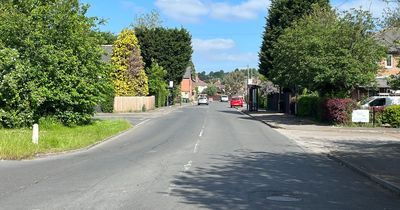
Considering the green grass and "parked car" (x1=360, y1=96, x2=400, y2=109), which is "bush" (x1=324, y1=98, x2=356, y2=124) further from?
the green grass

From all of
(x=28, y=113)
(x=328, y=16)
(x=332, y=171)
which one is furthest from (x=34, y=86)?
(x=328, y=16)

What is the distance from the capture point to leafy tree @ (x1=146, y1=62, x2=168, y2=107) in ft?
199

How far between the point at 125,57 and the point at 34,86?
2930cm

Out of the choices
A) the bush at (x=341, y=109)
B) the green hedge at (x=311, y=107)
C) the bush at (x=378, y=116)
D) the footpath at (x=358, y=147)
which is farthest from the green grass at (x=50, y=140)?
the bush at (x=378, y=116)

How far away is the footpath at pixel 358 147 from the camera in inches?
515

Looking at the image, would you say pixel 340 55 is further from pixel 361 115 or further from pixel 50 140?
pixel 50 140

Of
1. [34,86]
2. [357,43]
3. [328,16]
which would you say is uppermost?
[328,16]

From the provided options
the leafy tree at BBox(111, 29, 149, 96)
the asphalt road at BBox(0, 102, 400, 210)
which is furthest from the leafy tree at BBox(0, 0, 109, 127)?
the leafy tree at BBox(111, 29, 149, 96)

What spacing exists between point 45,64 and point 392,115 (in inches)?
788

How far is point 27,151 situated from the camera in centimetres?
1638

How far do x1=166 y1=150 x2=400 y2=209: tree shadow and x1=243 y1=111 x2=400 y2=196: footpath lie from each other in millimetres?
447

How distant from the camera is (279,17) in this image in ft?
161

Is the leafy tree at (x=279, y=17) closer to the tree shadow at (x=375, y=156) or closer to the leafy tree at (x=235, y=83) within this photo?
the tree shadow at (x=375, y=156)

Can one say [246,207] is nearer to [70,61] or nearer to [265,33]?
[70,61]
